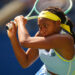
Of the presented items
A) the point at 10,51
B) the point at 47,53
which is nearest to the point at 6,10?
the point at 10,51

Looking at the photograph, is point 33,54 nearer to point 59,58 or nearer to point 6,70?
point 59,58

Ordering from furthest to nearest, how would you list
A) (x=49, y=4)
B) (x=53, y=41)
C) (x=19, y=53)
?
(x=49, y=4) < (x=19, y=53) < (x=53, y=41)

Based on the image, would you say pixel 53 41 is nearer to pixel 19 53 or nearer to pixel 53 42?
pixel 53 42

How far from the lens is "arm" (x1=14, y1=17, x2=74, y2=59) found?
118 centimetres

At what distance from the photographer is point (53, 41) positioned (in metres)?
1.19

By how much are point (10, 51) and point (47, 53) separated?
3.01ft

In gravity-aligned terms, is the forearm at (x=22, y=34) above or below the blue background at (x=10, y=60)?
above

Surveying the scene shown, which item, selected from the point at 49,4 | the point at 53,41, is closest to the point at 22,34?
the point at 53,41

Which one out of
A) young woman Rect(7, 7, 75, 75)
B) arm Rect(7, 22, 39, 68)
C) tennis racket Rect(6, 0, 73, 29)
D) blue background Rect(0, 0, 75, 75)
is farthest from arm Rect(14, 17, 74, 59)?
blue background Rect(0, 0, 75, 75)

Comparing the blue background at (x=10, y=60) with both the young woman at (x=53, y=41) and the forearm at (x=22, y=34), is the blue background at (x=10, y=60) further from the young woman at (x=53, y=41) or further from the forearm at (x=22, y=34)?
the forearm at (x=22, y=34)

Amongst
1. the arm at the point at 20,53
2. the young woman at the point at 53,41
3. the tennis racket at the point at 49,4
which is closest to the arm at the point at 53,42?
the young woman at the point at 53,41

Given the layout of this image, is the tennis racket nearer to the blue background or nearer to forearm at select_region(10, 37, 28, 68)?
the blue background

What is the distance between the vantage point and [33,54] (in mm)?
1476

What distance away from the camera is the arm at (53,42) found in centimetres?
118
